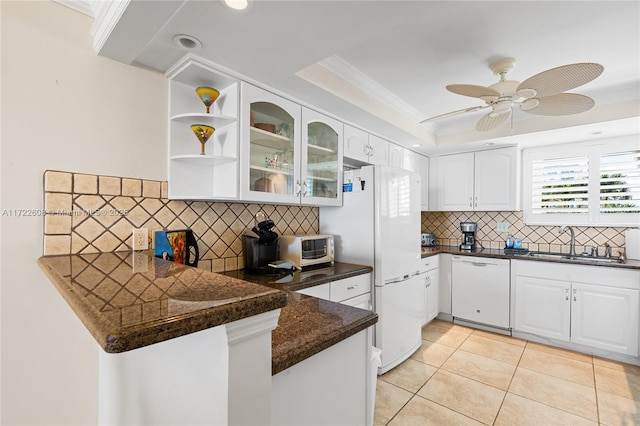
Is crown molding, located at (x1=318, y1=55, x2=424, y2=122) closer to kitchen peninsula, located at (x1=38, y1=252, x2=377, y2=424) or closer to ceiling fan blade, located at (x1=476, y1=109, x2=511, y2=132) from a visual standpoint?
ceiling fan blade, located at (x1=476, y1=109, x2=511, y2=132)

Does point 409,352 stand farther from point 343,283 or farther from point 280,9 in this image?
point 280,9

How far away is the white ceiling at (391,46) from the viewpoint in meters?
1.30

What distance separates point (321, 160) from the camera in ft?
8.33

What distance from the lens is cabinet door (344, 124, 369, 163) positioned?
272cm

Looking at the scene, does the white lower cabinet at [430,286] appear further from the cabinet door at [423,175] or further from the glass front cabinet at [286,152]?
the glass front cabinet at [286,152]

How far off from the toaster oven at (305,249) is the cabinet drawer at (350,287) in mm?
290

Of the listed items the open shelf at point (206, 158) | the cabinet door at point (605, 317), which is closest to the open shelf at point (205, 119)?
the open shelf at point (206, 158)

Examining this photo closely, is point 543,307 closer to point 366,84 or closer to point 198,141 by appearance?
point 366,84

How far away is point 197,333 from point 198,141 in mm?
1537

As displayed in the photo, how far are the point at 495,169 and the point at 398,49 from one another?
92.1 inches

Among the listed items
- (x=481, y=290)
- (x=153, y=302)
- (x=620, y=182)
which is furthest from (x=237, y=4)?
(x=620, y=182)

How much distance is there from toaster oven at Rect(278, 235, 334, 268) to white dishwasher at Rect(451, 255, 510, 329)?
196 cm

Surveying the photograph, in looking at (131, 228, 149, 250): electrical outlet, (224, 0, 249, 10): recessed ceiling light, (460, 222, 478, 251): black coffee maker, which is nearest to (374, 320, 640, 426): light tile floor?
(460, 222, 478, 251): black coffee maker

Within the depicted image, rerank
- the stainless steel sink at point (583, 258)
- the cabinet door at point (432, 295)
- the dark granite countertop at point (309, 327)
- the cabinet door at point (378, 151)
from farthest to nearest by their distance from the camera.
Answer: the cabinet door at point (432, 295) < the cabinet door at point (378, 151) < the stainless steel sink at point (583, 258) < the dark granite countertop at point (309, 327)
